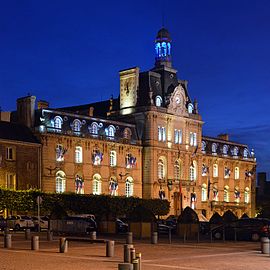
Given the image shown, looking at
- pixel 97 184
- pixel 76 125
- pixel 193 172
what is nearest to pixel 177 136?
pixel 193 172

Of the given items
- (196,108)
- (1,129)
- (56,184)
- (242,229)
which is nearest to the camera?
(242,229)

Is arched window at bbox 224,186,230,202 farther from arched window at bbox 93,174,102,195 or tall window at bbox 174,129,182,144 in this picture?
arched window at bbox 93,174,102,195

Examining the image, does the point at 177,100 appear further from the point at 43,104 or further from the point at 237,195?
the point at 237,195

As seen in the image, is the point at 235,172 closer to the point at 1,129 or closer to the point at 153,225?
the point at 1,129

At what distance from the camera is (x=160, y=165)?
102m

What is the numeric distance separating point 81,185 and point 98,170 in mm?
3977

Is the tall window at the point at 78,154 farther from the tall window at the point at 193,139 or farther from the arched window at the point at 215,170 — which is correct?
the arched window at the point at 215,170

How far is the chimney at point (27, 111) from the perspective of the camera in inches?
3366

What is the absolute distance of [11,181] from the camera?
80.6 meters

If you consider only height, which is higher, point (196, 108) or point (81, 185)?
point (196, 108)

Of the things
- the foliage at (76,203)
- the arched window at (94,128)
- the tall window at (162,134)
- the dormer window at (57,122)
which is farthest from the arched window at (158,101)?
the dormer window at (57,122)

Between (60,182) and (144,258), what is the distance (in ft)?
189

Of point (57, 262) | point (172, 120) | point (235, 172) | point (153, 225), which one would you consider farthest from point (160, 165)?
point (57, 262)

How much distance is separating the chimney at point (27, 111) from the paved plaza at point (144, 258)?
4776 cm
